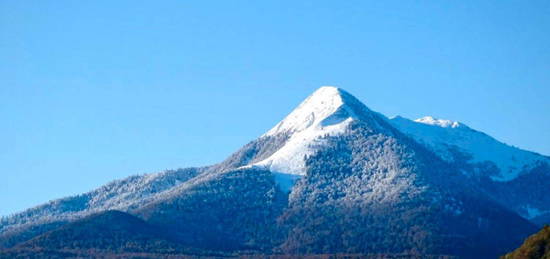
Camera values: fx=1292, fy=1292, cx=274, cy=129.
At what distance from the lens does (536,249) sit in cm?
17950

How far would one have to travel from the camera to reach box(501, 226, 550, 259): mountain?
17862cm

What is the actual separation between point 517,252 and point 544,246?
162 inches

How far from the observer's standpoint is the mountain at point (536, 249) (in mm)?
178625

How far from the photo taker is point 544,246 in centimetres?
17962

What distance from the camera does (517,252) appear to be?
18175cm
